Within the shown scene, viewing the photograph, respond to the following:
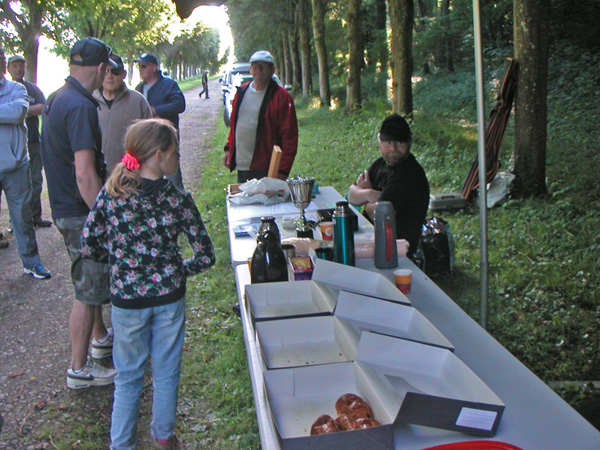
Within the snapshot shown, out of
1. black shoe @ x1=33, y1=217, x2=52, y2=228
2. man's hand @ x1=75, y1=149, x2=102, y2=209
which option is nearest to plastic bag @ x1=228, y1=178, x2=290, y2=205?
man's hand @ x1=75, y1=149, x2=102, y2=209

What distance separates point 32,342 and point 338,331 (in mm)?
3146

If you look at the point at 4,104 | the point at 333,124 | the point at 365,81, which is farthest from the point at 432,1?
Answer: the point at 4,104

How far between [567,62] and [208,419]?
1828 cm

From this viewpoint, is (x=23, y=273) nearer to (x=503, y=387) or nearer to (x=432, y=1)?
(x=503, y=387)

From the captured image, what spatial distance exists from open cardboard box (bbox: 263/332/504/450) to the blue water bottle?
1139 mm

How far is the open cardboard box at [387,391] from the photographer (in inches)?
60.8

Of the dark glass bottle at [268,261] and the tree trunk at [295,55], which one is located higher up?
the tree trunk at [295,55]

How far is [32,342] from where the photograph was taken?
442 centimetres

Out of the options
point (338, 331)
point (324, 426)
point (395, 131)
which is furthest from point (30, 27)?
point (324, 426)

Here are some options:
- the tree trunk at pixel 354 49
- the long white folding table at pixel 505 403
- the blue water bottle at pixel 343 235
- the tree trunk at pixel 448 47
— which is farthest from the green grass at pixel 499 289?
the tree trunk at pixel 448 47

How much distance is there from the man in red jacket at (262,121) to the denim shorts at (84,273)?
2.38m

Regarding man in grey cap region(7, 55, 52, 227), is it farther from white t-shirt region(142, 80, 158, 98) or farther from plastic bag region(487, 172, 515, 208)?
plastic bag region(487, 172, 515, 208)

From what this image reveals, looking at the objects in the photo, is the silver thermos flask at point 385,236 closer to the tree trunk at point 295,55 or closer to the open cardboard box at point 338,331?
the open cardboard box at point 338,331

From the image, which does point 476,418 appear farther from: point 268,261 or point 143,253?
point 143,253
